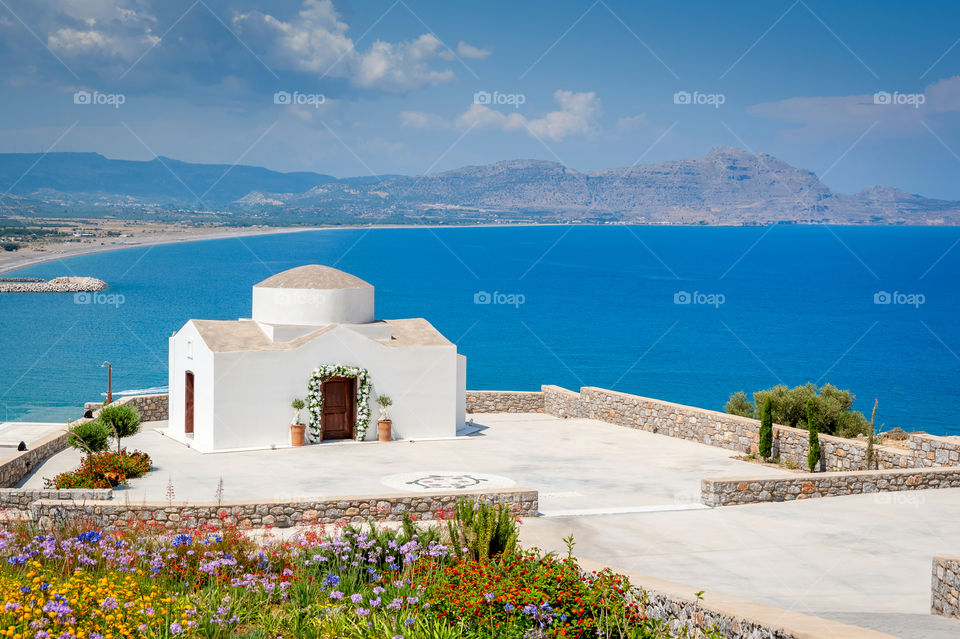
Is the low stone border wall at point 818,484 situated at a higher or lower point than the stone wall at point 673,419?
lower

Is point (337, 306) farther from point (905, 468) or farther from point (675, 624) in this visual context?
point (675, 624)

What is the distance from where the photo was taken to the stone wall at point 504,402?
28.4 meters

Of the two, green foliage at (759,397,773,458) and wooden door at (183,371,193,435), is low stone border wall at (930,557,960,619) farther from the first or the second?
wooden door at (183,371,193,435)

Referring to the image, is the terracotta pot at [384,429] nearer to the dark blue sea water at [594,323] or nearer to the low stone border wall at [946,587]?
the low stone border wall at [946,587]

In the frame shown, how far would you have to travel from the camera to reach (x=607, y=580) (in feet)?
29.0

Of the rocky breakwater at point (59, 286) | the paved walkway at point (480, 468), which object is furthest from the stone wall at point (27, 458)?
the rocky breakwater at point (59, 286)

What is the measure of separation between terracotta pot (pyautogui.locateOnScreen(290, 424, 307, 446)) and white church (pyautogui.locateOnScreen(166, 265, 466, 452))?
21 cm

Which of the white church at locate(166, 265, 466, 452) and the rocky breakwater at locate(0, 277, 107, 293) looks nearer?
the white church at locate(166, 265, 466, 452)

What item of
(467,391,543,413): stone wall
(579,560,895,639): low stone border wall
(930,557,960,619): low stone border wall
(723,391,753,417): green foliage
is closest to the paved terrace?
(930,557,960,619): low stone border wall

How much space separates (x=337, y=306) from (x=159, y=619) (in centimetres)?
1640

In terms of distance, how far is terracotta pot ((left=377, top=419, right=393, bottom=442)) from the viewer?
2328 cm

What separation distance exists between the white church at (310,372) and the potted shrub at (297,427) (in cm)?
14

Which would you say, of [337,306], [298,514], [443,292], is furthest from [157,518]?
[443,292]

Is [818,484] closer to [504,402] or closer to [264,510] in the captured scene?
[264,510]
